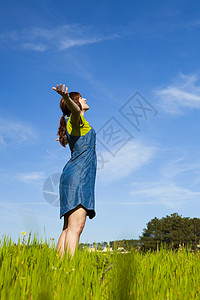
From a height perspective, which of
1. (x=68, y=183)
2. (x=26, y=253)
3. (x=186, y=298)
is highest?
(x=68, y=183)

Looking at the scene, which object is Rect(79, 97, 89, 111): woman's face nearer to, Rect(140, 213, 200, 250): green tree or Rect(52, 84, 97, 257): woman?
Rect(52, 84, 97, 257): woman

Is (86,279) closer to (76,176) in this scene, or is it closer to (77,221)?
(77,221)

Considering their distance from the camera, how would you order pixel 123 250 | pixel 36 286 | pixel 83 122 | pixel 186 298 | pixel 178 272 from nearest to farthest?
pixel 36 286 < pixel 186 298 < pixel 123 250 < pixel 178 272 < pixel 83 122

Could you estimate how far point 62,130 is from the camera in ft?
16.9

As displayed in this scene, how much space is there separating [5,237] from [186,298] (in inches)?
93.5

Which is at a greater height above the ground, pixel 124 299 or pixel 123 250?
pixel 123 250

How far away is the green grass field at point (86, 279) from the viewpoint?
2305 mm

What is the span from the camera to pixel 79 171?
14.7 feet

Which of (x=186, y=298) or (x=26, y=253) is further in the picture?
(x=26, y=253)

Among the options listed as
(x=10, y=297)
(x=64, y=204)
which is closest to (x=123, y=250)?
(x=10, y=297)

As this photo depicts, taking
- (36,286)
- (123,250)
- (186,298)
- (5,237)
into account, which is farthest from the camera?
(5,237)

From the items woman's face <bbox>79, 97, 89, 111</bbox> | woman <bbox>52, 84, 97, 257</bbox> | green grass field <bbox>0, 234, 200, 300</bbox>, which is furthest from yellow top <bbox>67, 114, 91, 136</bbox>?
green grass field <bbox>0, 234, 200, 300</bbox>

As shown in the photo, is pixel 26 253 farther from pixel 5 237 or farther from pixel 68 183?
pixel 68 183

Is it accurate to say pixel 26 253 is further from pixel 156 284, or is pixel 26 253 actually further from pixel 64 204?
pixel 156 284
